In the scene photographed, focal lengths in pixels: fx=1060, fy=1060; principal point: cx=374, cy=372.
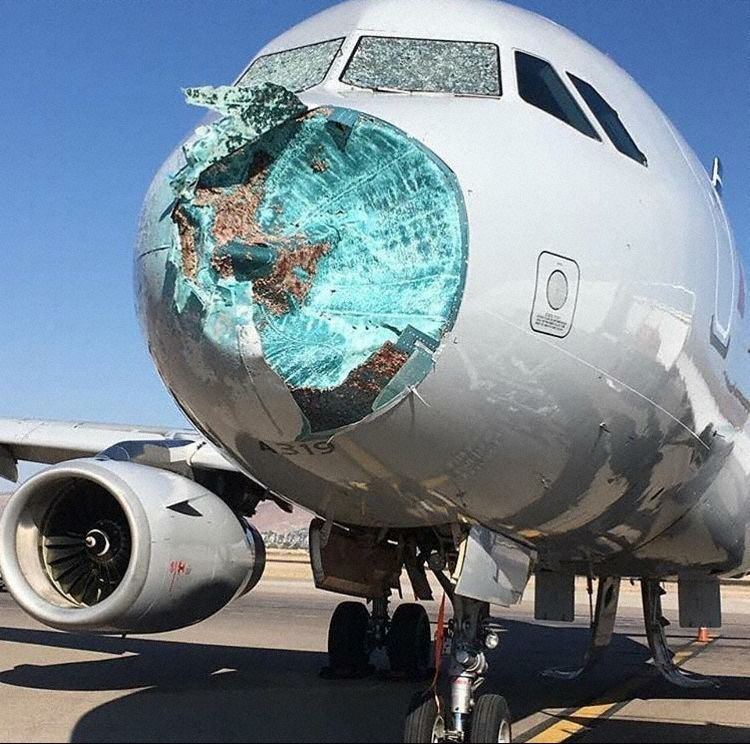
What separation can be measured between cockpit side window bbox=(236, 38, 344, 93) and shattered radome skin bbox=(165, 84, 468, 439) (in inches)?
30.9

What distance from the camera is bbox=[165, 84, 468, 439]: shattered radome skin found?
3.82 m

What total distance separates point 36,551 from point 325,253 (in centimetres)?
422

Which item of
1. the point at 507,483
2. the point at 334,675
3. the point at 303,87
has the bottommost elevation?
the point at 334,675

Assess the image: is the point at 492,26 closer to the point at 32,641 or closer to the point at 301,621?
the point at 32,641

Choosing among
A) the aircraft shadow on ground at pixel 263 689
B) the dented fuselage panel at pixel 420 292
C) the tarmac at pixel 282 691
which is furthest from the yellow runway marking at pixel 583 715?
the dented fuselage panel at pixel 420 292

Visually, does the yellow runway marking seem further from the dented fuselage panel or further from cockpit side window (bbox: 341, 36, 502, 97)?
cockpit side window (bbox: 341, 36, 502, 97)

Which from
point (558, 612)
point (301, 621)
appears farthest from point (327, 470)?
point (301, 621)

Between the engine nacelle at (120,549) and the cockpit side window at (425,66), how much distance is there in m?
3.24

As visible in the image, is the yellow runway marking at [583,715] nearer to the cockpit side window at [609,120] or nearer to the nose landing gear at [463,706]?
the nose landing gear at [463,706]

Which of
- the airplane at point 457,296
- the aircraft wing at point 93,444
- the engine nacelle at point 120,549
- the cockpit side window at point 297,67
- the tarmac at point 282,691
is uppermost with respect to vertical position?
the cockpit side window at point 297,67

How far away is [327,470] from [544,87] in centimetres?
198

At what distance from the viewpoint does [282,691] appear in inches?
332

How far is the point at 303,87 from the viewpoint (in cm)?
462

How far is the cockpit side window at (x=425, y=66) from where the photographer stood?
4535 millimetres
